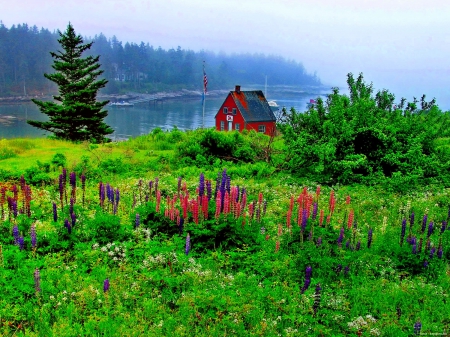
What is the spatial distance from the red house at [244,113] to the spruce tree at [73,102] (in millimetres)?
18067

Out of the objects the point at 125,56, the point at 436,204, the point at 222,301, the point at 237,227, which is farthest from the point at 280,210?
the point at 125,56

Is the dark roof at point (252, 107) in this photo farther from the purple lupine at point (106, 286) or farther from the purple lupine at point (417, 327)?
the purple lupine at point (417, 327)

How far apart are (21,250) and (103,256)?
3.83 feet

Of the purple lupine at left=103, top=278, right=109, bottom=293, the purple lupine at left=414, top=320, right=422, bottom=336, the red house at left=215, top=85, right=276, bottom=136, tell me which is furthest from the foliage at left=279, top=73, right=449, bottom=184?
the red house at left=215, top=85, right=276, bottom=136

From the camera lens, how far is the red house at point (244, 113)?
45431 millimetres

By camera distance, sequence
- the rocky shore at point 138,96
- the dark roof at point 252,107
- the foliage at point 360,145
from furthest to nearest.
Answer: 1. the rocky shore at point 138,96
2. the dark roof at point 252,107
3. the foliage at point 360,145

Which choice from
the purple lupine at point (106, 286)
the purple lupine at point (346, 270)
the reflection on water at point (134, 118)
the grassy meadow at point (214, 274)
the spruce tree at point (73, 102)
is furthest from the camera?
the reflection on water at point (134, 118)

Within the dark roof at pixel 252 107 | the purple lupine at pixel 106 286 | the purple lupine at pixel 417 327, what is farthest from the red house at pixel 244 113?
the purple lupine at pixel 417 327

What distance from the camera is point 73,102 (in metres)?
29.4

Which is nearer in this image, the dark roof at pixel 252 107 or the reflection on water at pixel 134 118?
the dark roof at pixel 252 107

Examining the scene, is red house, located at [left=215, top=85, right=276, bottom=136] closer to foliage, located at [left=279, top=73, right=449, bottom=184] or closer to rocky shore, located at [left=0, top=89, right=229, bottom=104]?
foliage, located at [left=279, top=73, right=449, bottom=184]

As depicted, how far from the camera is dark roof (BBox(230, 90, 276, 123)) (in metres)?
45.6

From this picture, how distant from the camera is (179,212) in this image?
23.2 feet

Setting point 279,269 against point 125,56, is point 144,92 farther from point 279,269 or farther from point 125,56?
point 279,269
